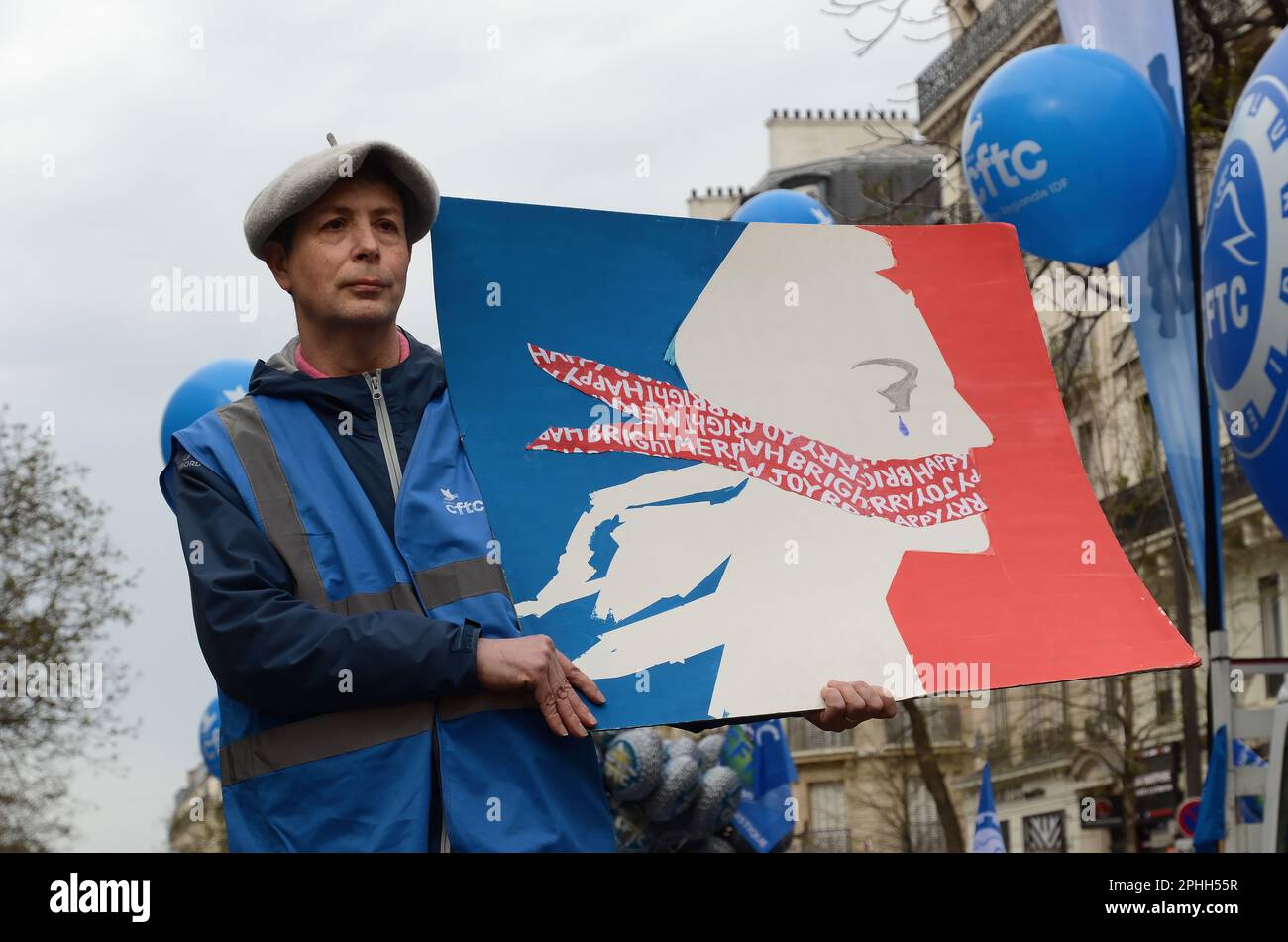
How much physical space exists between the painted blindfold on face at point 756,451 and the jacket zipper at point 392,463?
29cm

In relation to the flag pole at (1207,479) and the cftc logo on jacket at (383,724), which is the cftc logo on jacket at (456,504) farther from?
the flag pole at (1207,479)

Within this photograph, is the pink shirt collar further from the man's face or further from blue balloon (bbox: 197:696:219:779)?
blue balloon (bbox: 197:696:219:779)

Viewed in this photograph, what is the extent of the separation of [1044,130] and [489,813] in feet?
17.4

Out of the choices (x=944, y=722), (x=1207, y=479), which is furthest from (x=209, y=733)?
(x=944, y=722)

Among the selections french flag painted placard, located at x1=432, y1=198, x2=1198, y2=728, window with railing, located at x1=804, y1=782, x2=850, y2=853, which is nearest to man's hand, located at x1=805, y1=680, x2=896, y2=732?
french flag painted placard, located at x1=432, y1=198, x2=1198, y2=728

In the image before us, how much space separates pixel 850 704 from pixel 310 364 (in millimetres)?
1139

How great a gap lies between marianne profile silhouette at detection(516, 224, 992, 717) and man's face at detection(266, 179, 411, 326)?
348 mm

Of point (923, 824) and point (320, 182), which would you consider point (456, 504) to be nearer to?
point (320, 182)

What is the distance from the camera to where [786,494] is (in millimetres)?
3279

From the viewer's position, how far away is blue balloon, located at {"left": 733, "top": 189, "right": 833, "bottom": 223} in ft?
28.9

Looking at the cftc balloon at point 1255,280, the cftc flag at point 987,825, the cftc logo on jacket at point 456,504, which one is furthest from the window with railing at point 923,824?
the cftc logo on jacket at point 456,504

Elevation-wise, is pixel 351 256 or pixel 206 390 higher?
pixel 206 390

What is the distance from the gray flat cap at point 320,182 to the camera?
307cm
